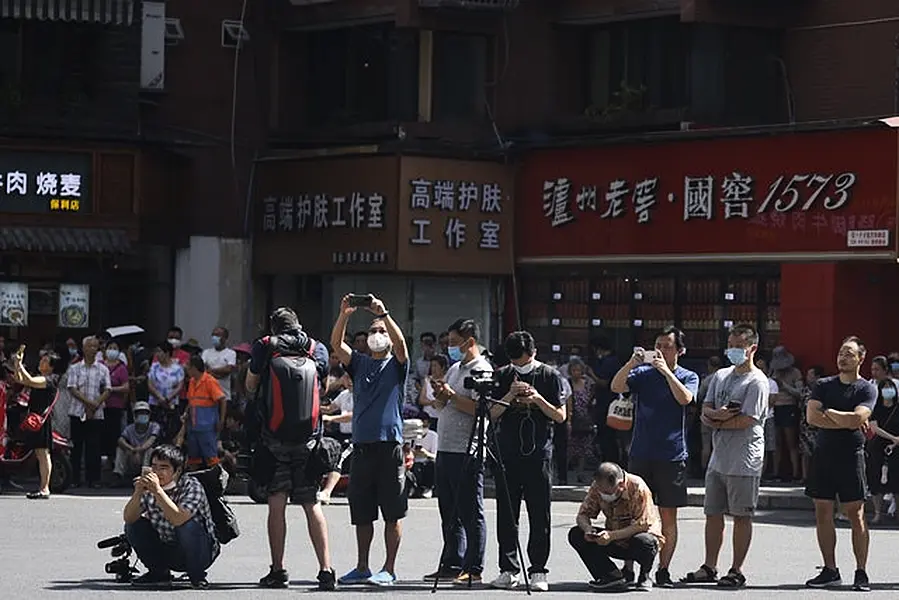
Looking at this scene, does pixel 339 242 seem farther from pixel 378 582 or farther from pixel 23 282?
pixel 378 582

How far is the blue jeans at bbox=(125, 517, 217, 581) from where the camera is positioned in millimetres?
15048

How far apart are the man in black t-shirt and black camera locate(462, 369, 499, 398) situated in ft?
8.48

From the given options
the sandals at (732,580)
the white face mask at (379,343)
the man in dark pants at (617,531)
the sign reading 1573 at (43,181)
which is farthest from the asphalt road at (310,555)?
the sign reading 1573 at (43,181)

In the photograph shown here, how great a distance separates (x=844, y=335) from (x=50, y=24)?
13.0m

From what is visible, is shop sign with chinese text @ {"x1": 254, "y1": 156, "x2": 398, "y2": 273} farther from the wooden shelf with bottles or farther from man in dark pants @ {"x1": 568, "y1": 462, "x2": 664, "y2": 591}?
man in dark pants @ {"x1": 568, "y1": 462, "x2": 664, "y2": 591}

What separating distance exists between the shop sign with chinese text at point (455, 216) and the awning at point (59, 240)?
4.43 metres

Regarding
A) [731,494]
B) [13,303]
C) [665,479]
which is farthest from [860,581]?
[13,303]

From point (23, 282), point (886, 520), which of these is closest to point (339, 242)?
point (23, 282)

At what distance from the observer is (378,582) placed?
50.7 ft

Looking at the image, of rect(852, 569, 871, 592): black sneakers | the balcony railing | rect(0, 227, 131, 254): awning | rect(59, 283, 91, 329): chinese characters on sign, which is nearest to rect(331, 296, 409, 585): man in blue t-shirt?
rect(852, 569, 871, 592): black sneakers

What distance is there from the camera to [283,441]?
1509cm

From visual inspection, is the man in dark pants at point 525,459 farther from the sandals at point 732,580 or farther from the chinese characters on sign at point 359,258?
the chinese characters on sign at point 359,258

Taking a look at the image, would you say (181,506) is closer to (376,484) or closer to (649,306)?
(376,484)

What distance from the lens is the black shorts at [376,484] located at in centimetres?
1553
